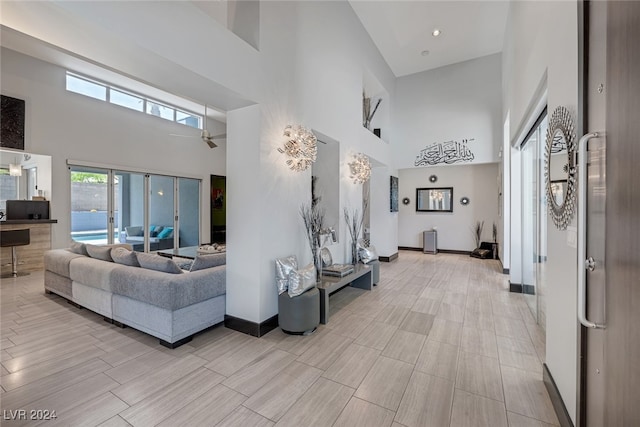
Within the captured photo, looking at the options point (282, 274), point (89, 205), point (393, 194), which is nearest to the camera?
point (282, 274)

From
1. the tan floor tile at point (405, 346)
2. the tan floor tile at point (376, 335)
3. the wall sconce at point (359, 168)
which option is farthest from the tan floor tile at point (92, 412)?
the wall sconce at point (359, 168)

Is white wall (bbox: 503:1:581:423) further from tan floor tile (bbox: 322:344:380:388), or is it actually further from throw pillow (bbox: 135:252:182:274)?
throw pillow (bbox: 135:252:182:274)

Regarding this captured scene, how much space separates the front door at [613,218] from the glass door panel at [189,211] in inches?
370

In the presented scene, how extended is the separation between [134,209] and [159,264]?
19.0 ft

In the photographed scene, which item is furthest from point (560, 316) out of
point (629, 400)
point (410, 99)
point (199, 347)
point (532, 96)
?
point (410, 99)

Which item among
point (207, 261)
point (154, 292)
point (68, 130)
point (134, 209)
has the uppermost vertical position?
point (68, 130)

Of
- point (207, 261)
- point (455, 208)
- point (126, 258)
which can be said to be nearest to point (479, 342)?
point (207, 261)

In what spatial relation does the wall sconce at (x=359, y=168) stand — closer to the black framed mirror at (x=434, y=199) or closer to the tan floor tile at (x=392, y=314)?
the tan floor tile at (x=392, y=314)

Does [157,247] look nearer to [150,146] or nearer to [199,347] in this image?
[150,146]

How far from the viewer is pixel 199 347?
279 centimetres

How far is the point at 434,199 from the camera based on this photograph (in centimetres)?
854

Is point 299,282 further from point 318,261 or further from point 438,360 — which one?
point 438,360

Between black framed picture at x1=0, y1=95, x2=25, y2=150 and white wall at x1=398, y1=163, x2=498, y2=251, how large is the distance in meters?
9.41

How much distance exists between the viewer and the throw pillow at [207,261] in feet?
10.8
